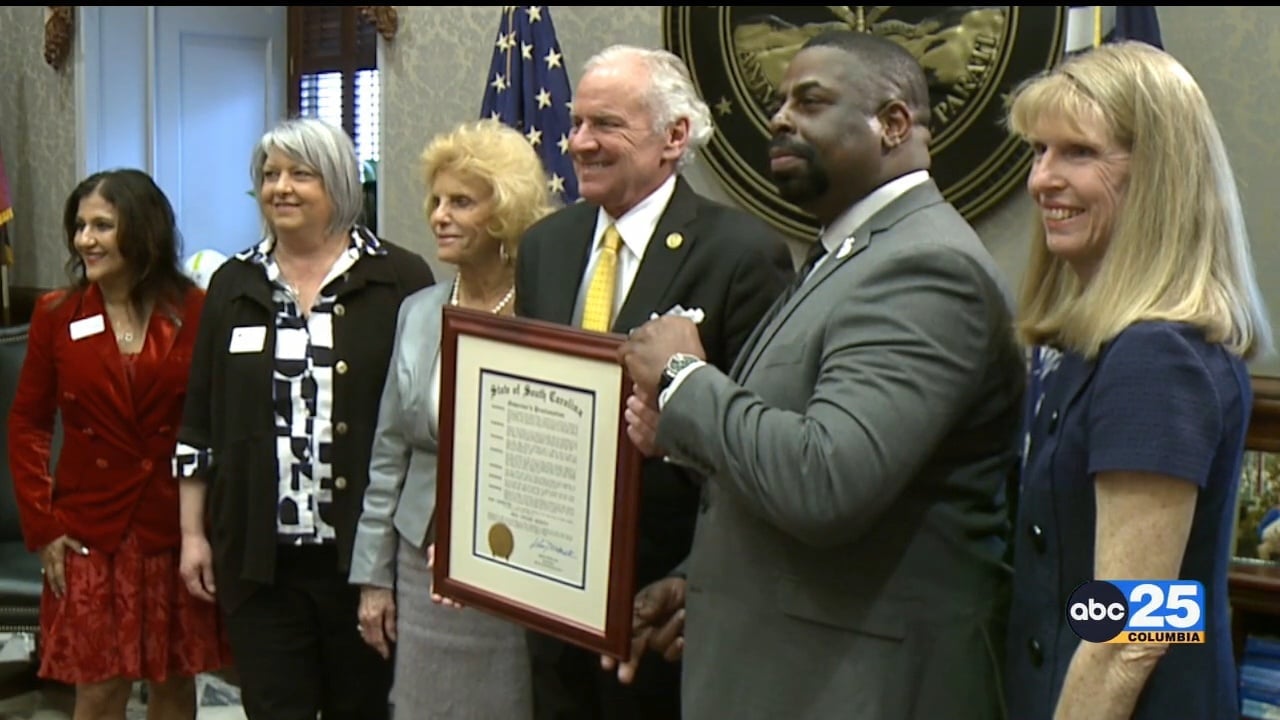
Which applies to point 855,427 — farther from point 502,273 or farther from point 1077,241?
point 502,273

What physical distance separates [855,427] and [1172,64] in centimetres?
48

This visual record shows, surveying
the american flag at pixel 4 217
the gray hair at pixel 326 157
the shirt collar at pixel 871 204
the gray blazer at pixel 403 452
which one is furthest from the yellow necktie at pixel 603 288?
the american flag at pixel 4 217

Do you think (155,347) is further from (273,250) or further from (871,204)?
(871,204)

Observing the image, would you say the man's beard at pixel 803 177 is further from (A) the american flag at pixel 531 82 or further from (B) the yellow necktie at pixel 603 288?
(A) the american flag at pixel 531 82

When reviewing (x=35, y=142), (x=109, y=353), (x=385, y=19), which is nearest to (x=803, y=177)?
(x=109, y=353)

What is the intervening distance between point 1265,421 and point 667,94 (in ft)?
4.82

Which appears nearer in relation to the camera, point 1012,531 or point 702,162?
point 1012,531

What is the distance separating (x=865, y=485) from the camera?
137 centimetres

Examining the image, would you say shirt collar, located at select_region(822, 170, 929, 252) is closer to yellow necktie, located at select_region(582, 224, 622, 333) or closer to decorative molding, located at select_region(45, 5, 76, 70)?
yellow necktie, located at select_region(582, 224, 622, 333)

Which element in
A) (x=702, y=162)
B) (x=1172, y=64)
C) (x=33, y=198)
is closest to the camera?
(x=1172, y=64)

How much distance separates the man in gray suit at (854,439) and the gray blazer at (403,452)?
2.73 feet

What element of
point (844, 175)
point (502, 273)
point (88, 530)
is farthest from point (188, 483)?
point (844, 175)

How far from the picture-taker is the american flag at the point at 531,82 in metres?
3.68

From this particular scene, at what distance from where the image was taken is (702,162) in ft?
11.8
